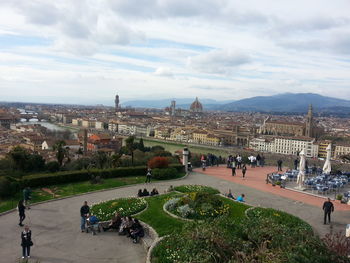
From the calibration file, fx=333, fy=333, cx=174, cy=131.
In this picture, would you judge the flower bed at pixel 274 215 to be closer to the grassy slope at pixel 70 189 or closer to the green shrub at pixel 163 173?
the green shrub at pixel 163 173

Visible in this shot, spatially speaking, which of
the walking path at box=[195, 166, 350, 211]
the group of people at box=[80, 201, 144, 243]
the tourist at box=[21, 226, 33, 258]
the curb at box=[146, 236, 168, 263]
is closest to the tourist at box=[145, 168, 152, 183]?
the walking path at box=[195, 166, 350, 211]

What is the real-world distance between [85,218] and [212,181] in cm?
726

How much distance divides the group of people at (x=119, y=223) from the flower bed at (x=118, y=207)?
0.45 metres

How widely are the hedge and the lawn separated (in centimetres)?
475

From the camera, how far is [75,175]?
13953 millimetres

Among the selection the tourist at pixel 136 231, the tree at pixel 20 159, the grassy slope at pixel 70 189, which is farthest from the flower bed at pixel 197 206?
the tree at pixel 20 159

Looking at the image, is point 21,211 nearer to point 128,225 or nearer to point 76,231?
point 76,231

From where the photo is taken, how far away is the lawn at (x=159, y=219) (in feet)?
26.8

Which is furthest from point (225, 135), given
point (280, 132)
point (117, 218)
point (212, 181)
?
point (117, 218)

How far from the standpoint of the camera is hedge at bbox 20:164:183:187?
12742 mm

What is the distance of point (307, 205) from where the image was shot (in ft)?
36.6

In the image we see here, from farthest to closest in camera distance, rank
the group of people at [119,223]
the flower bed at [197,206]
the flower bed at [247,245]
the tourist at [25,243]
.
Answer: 1. the flower bed at [197,206]
2. the group of people at [119,223]
3. the tourist at [25,243]
4. the flower bed at [247,245]

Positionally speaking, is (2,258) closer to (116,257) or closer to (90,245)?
(90,245)

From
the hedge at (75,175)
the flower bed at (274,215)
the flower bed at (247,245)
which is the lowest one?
the hedge at (75,175)
